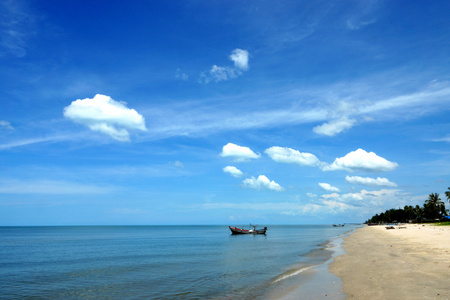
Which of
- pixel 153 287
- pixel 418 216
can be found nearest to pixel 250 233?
pixel 153 287

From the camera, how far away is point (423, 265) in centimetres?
2134

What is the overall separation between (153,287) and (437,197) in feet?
558

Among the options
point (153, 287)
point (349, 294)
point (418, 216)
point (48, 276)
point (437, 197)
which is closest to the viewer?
point (349, 294)

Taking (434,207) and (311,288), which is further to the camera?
(434,207)

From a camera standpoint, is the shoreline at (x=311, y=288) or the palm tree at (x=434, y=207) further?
the palm tree at (x=434, y=207)

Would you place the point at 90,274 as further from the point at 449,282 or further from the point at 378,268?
the point at 449,282

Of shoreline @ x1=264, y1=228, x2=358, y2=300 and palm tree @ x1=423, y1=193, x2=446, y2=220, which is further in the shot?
palm tree @ x1=423, y1=193, x2=446, y2=220

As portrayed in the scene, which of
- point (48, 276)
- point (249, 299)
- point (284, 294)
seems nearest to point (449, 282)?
point (284, 294)

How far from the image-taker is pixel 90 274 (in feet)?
96.5

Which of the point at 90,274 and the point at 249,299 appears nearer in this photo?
the point at 249,299

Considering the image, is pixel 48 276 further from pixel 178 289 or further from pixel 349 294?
pixel 349 294

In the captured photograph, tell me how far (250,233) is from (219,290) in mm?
98269

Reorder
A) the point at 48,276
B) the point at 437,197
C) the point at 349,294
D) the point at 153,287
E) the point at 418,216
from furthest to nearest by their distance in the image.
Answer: the point at 418,216
the point at 437,197
the point at 48,276
the point at 153,287
the point at 349,294

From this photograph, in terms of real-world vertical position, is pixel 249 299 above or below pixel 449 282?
below
